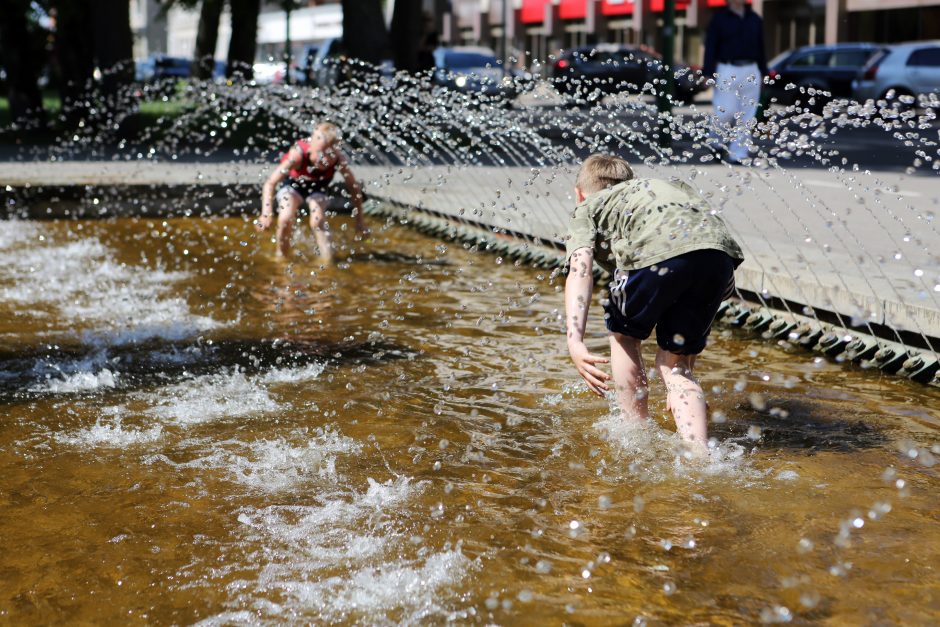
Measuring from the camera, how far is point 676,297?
478cm

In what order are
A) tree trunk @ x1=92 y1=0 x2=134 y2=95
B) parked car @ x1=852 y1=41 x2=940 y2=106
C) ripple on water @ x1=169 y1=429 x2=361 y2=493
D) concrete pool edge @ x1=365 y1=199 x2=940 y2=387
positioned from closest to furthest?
ripple on water @ x1=169 y1=429 x2=361 y2=493
concrete pool edge @ x1=365 y1=199 x2=940 y2=387
tree trunk @ x1=92 y1=0 x2=134 y2=95
parked car @ x1=852 y1=41 x2=940 y2=106

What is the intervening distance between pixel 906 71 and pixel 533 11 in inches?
1323

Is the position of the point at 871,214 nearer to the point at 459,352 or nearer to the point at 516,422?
the point at 459,352

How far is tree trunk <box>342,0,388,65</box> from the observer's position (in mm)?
21297

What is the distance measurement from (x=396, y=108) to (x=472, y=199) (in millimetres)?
7203

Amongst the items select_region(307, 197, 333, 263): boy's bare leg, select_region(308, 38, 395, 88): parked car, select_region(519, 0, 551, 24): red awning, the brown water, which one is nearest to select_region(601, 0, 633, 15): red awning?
select_region(519, 0, 551, 24): red awning

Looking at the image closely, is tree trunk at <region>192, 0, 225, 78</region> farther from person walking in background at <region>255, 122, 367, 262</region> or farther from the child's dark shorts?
the child's dark shorts

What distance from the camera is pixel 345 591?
3822mm

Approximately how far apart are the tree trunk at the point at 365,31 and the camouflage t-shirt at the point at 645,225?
55.6 feet

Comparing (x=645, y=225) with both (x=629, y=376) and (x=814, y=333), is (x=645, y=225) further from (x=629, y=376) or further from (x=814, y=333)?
(x=814, y=333)

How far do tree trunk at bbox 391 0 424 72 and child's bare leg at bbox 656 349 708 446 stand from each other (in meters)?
18.4

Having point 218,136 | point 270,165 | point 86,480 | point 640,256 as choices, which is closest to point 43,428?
point 86,480

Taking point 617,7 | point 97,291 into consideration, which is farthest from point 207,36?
point 97,291

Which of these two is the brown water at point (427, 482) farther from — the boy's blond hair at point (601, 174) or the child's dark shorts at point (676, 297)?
the boy's blond hair at point (601, 174)
